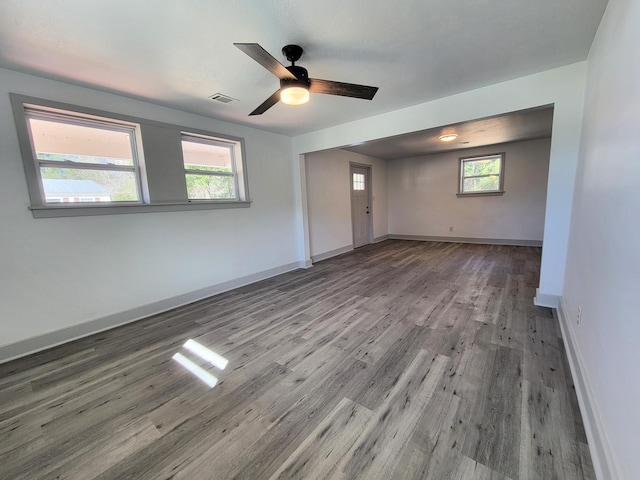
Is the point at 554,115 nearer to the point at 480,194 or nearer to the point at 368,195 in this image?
the point at 480,194

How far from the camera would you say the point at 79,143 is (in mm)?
2668

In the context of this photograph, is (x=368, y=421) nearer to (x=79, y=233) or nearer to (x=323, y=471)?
(x=323, y=471)

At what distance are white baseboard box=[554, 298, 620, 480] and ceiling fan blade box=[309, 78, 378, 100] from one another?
2.44 m

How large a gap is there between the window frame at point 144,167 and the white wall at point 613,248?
3.91 meters

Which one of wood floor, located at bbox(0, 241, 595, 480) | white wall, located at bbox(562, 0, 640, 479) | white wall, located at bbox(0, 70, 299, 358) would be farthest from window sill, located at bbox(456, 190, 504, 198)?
white wall, located at bbox(0, 70, 299, 358)

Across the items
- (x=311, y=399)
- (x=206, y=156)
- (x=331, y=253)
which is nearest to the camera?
(x=311, y=399)

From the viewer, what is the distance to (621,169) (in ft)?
4.17

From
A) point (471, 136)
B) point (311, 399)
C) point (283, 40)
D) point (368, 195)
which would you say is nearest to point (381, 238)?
point (368, 195)

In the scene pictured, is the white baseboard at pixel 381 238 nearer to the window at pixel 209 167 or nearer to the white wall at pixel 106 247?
the white wall at pixel 106 247

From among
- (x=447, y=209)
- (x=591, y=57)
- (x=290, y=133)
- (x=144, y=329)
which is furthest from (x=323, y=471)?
(x=447, y=209)

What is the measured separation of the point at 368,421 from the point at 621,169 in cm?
189

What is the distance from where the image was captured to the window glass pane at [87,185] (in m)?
2.52

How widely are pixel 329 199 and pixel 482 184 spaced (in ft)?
13.4

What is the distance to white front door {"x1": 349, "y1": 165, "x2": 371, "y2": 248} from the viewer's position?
21.9ft
